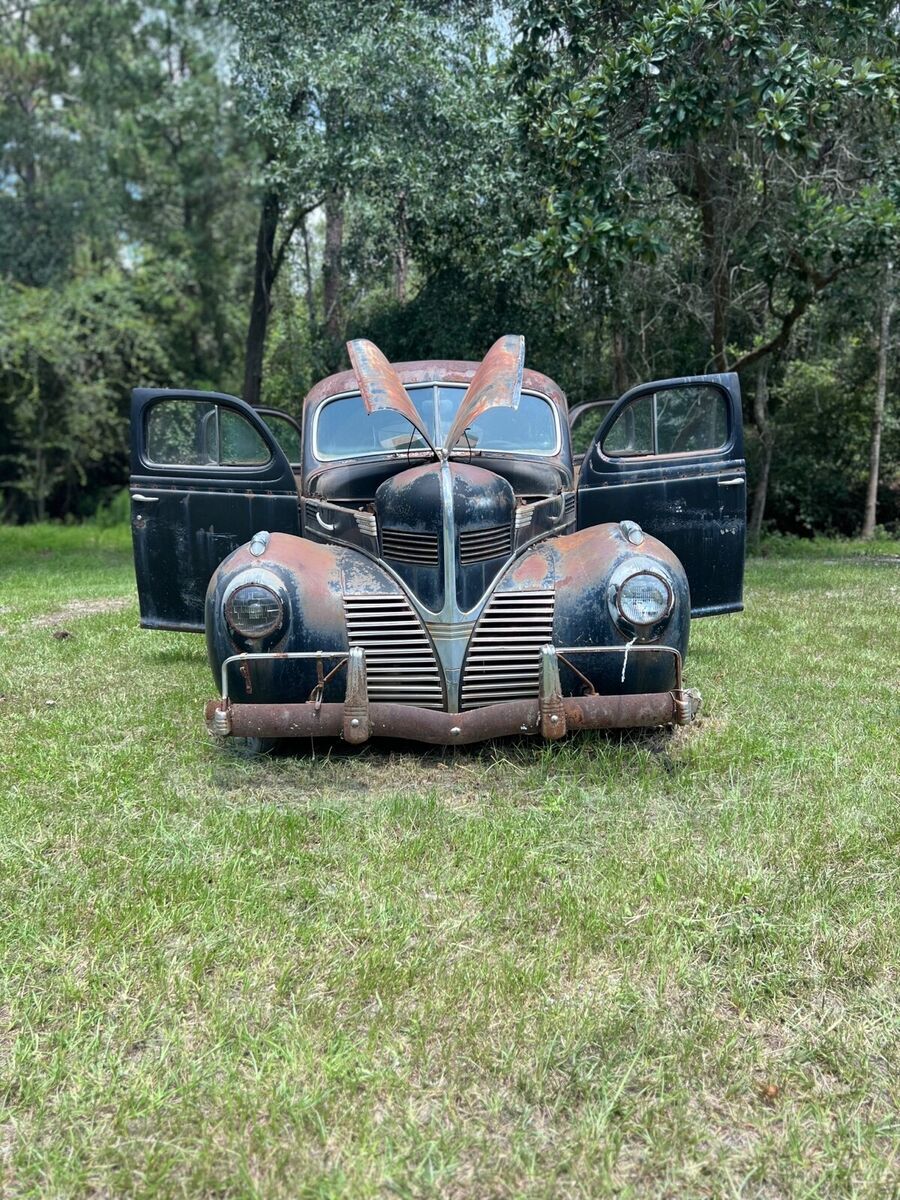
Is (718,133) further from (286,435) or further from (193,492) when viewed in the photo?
(193,492)

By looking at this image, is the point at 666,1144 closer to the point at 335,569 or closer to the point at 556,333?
the point at 335,569

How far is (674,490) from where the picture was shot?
16.5ft

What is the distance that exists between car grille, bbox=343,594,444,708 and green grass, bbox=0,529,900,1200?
1.18 feet

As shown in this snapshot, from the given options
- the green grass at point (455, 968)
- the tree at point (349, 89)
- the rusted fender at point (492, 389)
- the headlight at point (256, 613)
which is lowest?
the green grass at point (455, 968)

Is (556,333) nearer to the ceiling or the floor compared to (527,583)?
nearer to the ceiling

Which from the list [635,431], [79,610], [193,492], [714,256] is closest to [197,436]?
[193,492]

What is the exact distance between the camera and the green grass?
6.08 feet

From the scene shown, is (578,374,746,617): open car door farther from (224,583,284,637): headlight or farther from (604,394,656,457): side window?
(224,583,284,637): headlight

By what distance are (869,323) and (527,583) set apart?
14137mm

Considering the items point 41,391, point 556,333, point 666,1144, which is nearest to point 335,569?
point 666,1144

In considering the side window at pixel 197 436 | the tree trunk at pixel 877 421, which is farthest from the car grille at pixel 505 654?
the tree trunk at pixel 877 421

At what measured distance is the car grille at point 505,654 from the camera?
3879 mm

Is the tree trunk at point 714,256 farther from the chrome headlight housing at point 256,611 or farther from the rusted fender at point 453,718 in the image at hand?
the chrome headlight housing at point 256,611

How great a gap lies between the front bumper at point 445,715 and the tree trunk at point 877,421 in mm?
13311
